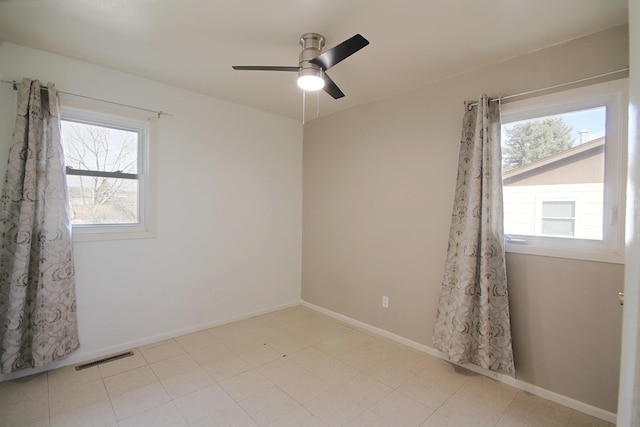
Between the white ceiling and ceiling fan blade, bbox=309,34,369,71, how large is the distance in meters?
0.24

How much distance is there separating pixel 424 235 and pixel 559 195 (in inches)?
41.2

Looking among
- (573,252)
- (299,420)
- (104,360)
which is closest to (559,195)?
Result: (573,252)

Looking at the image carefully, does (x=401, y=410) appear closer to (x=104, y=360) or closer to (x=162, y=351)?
(x=162, y=351)

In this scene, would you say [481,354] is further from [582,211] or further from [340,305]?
[340,305]

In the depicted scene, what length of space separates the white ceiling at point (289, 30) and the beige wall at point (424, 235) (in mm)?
205

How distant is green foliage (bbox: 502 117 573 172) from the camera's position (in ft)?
7.08

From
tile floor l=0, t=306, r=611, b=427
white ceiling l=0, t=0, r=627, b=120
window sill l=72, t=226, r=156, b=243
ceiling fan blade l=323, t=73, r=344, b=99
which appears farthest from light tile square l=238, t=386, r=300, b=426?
white ceiling l=0, t=0, r=627, b=120

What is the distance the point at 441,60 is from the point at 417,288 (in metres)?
1.99

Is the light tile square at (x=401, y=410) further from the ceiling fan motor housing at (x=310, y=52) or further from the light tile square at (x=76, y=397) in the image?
the ceiling fan motor housing at (x=310, y=52)

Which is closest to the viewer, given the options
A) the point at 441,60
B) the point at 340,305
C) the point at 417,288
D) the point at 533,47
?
the point at 533,47

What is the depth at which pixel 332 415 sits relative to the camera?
1.93 m

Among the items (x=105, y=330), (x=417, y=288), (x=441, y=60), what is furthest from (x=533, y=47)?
(x=105, y=330)

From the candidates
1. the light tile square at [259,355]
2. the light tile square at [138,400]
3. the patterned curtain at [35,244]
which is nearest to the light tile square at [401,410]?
the light tile square at [259,355]

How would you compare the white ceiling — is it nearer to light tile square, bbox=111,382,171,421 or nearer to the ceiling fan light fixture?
the ceiling fan light fixture
